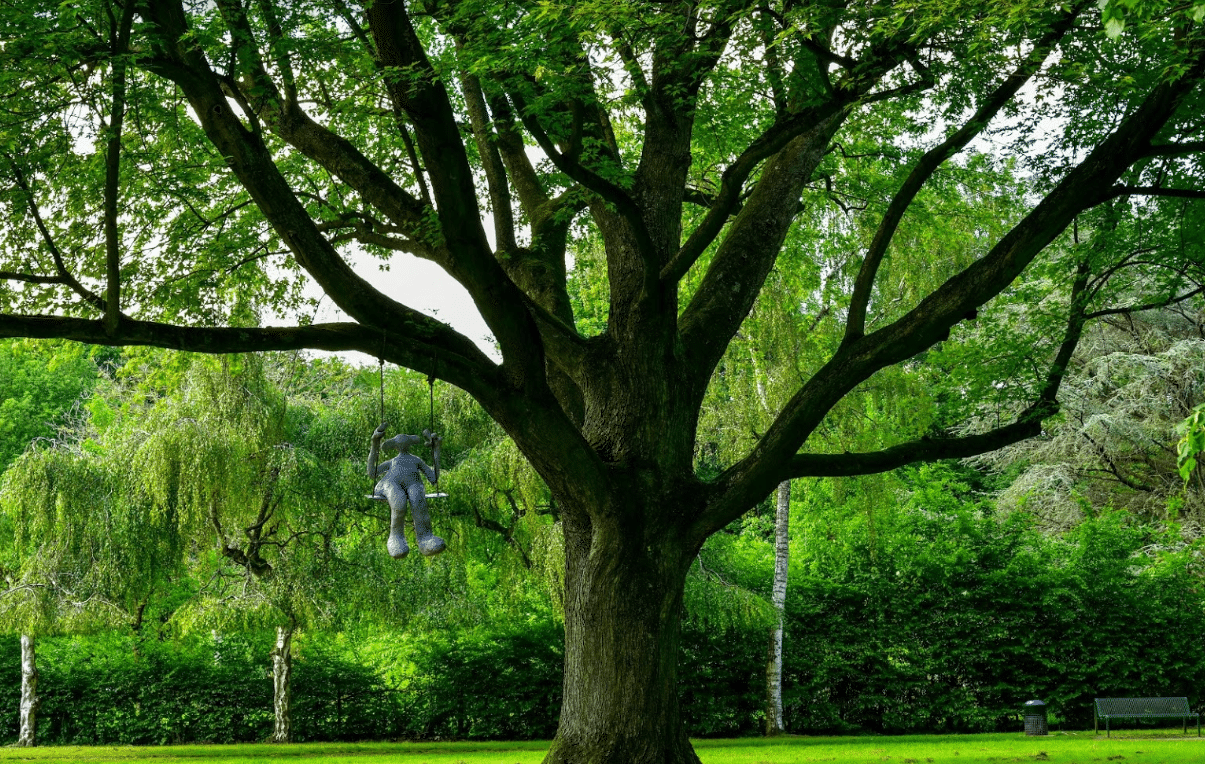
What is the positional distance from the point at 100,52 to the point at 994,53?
5.89 meters

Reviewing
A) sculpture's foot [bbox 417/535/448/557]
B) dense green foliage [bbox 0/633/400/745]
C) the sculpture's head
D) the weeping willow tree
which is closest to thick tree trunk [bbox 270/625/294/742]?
dense green foliage [bbox 0/633/400/745]

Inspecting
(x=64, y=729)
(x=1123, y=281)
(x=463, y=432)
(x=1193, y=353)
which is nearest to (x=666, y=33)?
(x=1123, y=281)

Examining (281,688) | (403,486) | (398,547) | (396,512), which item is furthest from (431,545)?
(281,688)

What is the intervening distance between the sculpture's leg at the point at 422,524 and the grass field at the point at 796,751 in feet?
20.0

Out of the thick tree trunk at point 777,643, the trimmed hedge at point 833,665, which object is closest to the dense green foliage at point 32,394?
the trimmed hedge at point 833,665

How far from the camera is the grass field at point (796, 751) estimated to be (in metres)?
12.5

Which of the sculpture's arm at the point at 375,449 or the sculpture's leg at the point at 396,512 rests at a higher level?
the sculpture's arm at the point at 375,449

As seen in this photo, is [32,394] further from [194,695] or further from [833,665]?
[833,665]

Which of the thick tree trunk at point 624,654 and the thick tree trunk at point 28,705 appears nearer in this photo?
the thick tree trunk at point 624,654

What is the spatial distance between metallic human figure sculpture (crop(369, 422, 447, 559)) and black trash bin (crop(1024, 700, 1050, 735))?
11462mm

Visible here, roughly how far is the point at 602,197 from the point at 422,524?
2632 millimetres

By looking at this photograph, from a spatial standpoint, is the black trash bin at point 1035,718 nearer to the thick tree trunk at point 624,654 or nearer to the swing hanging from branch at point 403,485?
the thick tree trunk at point 624,654

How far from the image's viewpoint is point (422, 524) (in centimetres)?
763

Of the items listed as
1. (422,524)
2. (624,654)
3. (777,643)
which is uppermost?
(422,524)
